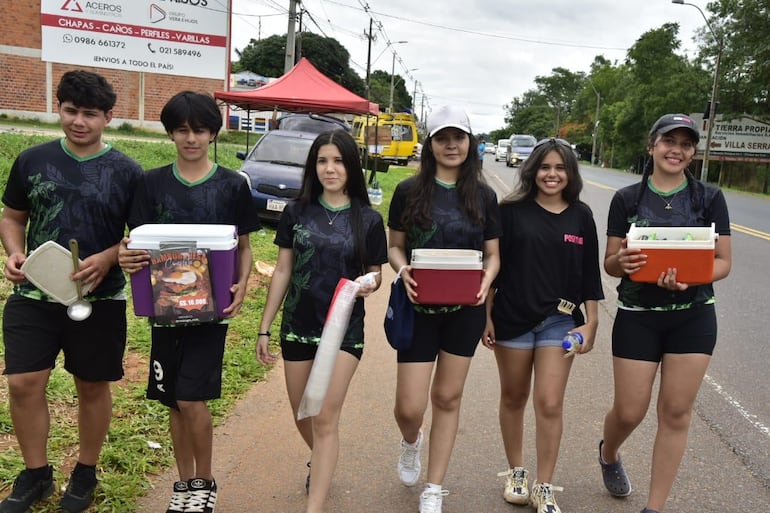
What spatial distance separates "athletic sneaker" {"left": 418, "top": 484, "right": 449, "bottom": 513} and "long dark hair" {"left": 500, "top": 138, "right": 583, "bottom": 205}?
4.74 feet

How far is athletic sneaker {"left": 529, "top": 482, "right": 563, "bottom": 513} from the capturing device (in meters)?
3.19

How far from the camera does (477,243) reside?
3154 millimetres

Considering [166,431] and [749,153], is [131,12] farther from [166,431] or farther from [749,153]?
[749,153]

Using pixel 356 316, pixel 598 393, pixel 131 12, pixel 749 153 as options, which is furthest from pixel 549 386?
pixel 749 153

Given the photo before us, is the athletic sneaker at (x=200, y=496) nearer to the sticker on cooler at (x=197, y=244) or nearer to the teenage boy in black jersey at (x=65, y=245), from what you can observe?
the teenage boy in black jersey at (x=65, y=245)

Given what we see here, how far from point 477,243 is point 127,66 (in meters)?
26.8

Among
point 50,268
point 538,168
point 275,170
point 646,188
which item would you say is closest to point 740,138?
point 275,170

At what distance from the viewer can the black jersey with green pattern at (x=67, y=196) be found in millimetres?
2881

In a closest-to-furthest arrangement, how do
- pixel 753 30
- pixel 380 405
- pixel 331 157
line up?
pixel 331 157 < pixel 380 405 < pixel 753 30

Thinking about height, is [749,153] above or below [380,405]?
above

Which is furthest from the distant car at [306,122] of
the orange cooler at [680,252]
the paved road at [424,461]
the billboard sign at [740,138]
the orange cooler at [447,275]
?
the billboard sign at [740,138]

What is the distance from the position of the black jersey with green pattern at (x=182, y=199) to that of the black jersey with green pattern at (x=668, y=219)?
1.84 metres

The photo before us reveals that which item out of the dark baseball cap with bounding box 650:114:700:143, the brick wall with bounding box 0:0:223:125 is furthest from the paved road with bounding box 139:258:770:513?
the brick wall with bounding box 0:0:223:125

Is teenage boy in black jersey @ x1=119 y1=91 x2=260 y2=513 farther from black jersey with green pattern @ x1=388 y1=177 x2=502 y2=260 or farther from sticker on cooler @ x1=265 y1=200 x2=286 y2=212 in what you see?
sticker on cooler @ x1=265 y1=200 x2=286 y2=212
